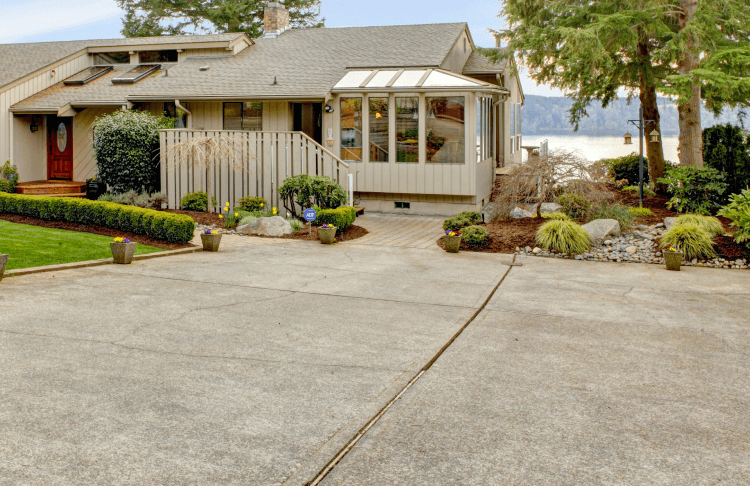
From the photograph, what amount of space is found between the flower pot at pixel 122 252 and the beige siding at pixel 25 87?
12.4 m

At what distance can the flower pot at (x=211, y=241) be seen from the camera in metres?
11.2

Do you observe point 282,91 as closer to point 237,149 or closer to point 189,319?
point 237,149

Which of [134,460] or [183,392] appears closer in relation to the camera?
[134,460]

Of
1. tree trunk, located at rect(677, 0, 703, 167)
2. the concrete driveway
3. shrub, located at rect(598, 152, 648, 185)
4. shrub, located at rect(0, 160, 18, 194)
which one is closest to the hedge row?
the concrete driveway

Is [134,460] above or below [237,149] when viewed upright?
below

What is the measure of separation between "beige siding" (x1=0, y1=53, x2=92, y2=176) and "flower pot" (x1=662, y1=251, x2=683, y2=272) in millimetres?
18118

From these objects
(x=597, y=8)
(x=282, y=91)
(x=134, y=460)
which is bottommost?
(x=134, y=460)

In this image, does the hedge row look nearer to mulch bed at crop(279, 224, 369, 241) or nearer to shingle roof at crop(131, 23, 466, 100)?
mulch bed at crop(279, 224, 369, 241)

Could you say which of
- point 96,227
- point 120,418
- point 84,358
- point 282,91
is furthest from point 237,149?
point 120,418

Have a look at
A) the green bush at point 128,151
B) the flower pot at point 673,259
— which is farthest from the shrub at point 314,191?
the flower pot at point 673,259

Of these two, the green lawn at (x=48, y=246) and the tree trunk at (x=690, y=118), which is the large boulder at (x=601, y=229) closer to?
the tree trunk at (x=690, y=118)

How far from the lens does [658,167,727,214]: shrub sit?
46.1 ft

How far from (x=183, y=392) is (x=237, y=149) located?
11.4 m

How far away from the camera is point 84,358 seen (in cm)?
529
